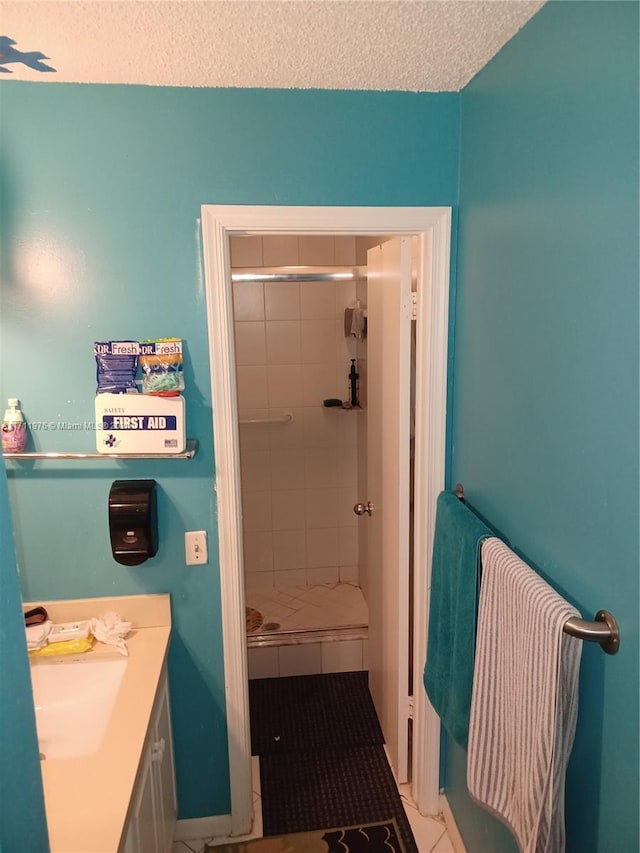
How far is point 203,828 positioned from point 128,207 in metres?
2.12

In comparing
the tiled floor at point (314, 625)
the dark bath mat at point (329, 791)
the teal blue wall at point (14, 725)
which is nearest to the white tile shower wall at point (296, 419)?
the tiled floor at point (314, 625)

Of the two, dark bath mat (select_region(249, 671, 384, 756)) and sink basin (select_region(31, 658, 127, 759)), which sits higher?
sink basin (select_region(31, 658, 127, 759))

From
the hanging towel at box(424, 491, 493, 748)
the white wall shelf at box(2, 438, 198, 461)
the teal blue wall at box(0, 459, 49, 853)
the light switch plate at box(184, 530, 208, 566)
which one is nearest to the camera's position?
the teal blue wall at box(0, 459, 49, 853)

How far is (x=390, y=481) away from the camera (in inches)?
83.5

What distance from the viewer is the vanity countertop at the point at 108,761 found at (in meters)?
1.04

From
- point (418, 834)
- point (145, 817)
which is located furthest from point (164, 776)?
point (418, 834)

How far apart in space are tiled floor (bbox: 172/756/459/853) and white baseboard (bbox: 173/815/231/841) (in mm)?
14

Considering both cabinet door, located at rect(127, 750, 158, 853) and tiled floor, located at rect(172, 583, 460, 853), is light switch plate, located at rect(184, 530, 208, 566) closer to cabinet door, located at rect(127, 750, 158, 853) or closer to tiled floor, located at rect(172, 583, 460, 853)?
cabinet door, located at rect(127, 750, 158, 853)

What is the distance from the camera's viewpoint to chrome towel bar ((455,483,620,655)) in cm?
97

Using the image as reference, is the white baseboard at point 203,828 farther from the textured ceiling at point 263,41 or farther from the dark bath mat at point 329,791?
the textured ceiling at point 263,41

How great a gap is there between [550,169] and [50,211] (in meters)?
1.33

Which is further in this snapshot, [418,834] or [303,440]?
[303,440]

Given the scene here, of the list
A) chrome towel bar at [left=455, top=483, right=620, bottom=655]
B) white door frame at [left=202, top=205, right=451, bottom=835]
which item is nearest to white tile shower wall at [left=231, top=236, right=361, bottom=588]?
white door frame at [left=202, top=205, right=451, bottom=835]

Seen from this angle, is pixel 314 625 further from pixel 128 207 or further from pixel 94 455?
pixel 128 207
